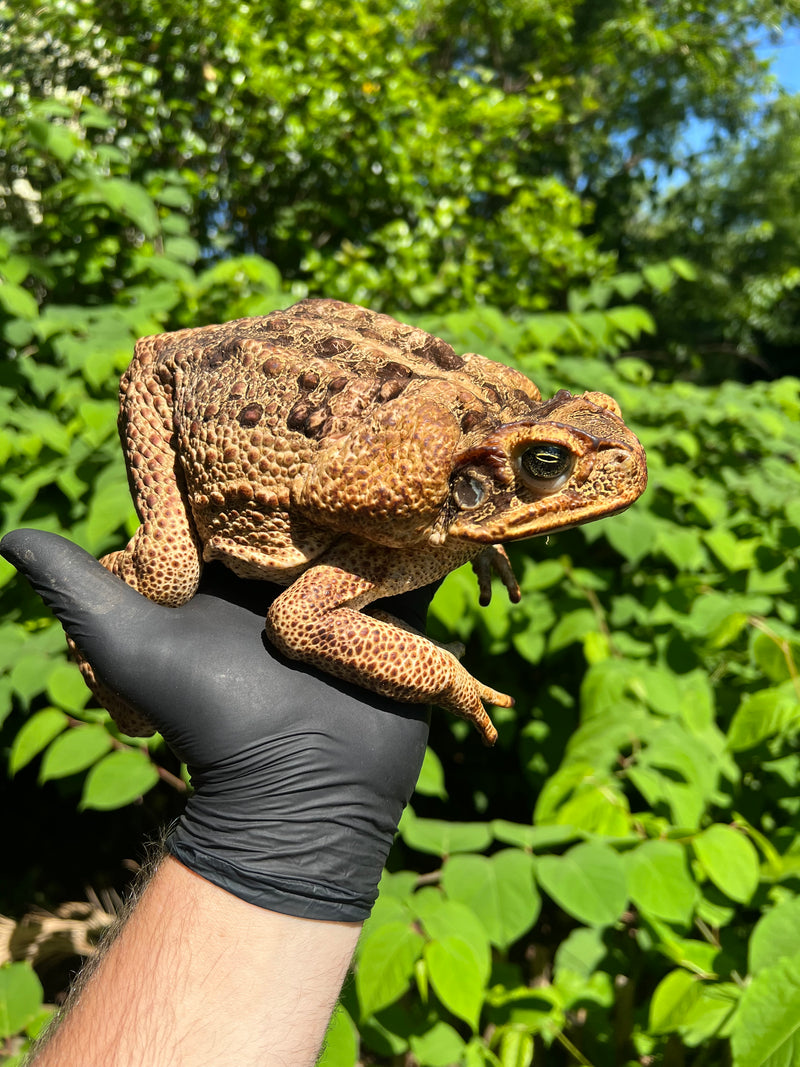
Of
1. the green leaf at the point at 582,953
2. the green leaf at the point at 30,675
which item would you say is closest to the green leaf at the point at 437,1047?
the green leaf at the point at 582,953

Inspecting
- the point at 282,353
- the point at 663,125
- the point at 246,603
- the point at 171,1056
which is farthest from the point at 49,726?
the point at 663,125

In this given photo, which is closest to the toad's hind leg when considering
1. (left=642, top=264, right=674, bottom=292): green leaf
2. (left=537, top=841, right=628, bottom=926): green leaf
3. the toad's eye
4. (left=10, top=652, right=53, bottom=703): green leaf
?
the toad's eye

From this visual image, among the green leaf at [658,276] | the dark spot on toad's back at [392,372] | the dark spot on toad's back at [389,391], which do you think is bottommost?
the dark spot on toad's back at [389,391]

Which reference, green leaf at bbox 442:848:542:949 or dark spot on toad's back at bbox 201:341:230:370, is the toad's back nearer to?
dark spot on toad's back at bbox 201:341:230:370

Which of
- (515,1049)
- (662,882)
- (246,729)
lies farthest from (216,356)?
(515,1049)

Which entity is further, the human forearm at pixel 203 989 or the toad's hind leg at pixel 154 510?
the toad's hind leg at pixel 154 510

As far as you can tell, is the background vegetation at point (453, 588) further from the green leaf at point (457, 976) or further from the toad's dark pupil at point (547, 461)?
the toad's dark pupil at point (547, 461)

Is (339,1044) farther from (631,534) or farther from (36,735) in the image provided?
(631,534)

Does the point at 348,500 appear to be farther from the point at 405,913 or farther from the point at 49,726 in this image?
the point at 49,726
